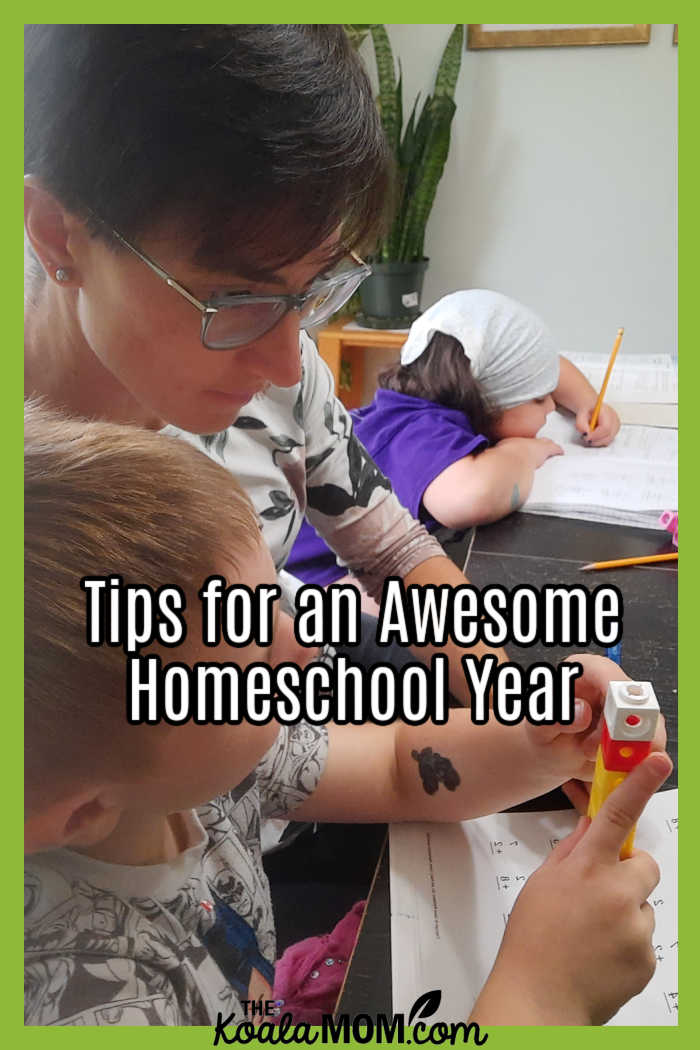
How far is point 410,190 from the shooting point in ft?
1.42

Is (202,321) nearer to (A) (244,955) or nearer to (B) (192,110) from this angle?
(B) (192,110)

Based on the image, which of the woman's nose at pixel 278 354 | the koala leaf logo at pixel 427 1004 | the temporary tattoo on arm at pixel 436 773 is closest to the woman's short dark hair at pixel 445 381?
the woman's nose at pixel 278 354

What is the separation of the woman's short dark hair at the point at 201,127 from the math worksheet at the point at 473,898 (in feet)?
1.09

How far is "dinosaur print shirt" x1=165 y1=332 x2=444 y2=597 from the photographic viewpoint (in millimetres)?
454

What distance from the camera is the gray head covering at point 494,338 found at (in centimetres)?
45

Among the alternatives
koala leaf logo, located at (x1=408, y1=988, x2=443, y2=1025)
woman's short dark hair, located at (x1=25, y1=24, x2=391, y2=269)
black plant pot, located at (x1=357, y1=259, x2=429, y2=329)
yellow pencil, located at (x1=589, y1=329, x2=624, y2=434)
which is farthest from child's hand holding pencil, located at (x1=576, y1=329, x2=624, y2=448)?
koala leaf logo, located at (x1=408, y1=988, x2=443, y2=1025)

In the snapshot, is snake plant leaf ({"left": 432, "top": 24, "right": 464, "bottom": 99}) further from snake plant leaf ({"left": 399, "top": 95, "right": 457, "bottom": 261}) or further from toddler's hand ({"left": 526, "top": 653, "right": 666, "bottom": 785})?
toddler's hand ({"left": 526, "top": 653, "right": 666, "bottom": 785})

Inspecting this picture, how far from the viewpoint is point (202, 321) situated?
1.15 ft

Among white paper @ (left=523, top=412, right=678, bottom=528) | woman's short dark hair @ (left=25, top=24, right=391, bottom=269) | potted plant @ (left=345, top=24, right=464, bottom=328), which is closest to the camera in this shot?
woman's short dark hair @ (left=25, top=24, right=391, bottom=269)

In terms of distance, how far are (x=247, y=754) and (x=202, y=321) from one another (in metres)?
0.21

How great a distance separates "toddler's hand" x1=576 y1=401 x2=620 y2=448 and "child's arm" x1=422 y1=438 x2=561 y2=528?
0.03m

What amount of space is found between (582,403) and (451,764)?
257mm

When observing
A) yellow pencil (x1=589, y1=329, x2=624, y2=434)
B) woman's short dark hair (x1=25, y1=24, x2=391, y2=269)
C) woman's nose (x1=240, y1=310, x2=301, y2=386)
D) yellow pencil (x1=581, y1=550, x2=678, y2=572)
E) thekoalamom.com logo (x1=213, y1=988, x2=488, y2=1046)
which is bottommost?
thekoalamom.com logo (x1=213, y1=988, x2=488, y2=1046)

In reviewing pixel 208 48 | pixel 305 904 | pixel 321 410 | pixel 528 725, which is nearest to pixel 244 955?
pixel 305 904
